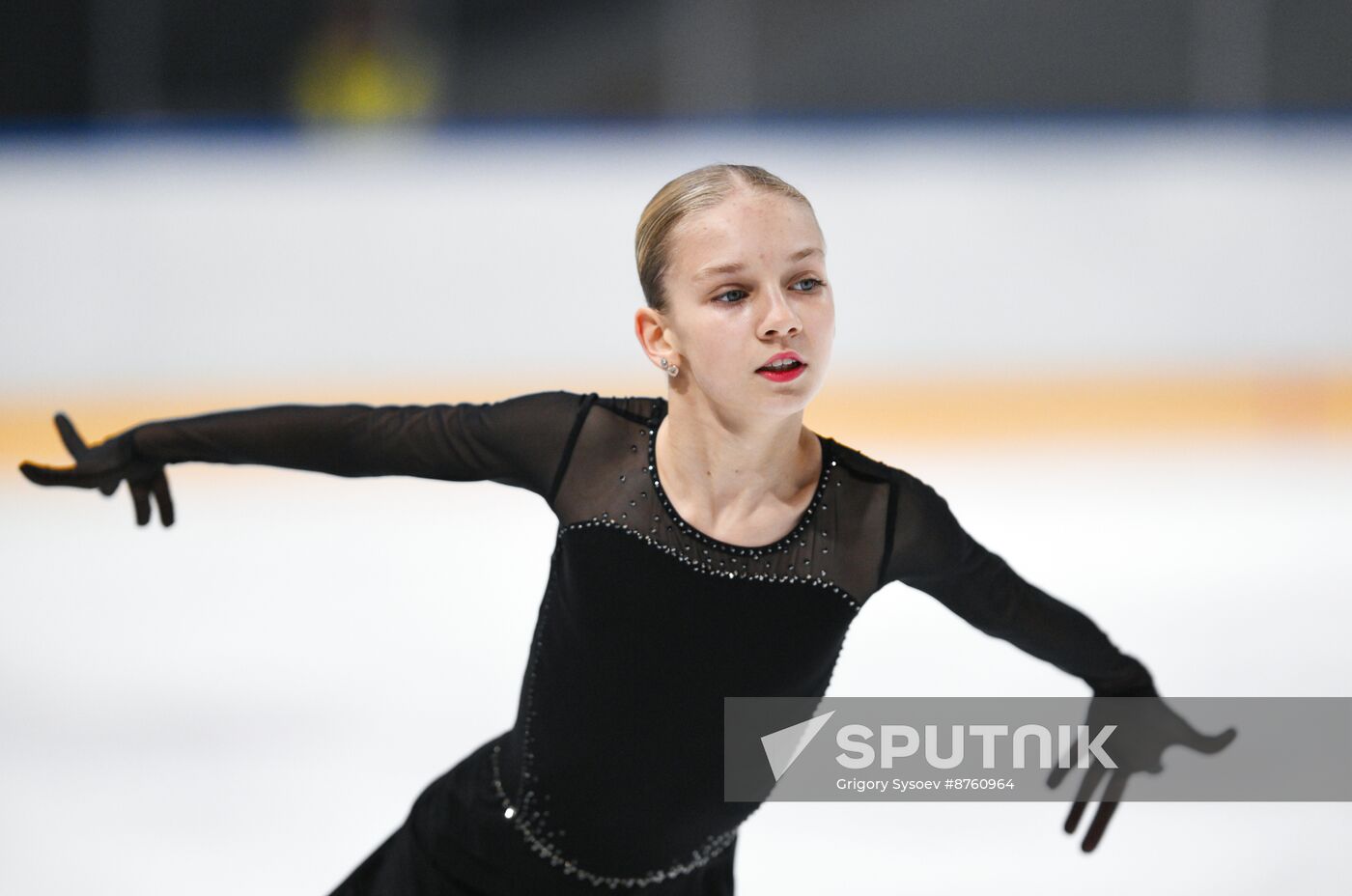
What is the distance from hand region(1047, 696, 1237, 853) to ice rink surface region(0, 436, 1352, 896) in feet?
2.73

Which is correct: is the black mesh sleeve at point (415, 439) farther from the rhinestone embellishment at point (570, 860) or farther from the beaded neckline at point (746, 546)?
the rhinestone embellishment at point (570, 860)

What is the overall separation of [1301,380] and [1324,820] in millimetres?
3628

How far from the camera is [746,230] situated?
4.67ft

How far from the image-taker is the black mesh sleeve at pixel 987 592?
156 cm

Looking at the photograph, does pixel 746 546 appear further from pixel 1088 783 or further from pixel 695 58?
pixel 695 58

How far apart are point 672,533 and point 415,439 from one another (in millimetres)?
329

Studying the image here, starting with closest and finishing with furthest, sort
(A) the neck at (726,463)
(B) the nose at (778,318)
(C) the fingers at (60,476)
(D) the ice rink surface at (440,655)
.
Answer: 1. (B) the nose at (778,318)
2. (A) the neck at (726,463)
3. (C) the fingers at (60,476)
4. (D) the ice rink surface at (440,655)

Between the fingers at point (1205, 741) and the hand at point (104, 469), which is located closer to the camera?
the hand at point (104, 469)

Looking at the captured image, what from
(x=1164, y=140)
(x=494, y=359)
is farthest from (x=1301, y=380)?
(x=494, y=359)

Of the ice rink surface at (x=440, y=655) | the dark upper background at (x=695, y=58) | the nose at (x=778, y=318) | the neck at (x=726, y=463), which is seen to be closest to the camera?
the nose at (x=778, y=318)

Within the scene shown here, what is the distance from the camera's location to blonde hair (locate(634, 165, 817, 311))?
145 centimetres

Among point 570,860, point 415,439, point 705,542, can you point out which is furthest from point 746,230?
point 570,860

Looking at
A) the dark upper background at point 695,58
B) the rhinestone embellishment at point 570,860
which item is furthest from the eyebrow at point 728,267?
the dark upper background at point 695,58

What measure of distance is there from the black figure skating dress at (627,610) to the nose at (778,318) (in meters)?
0.23
